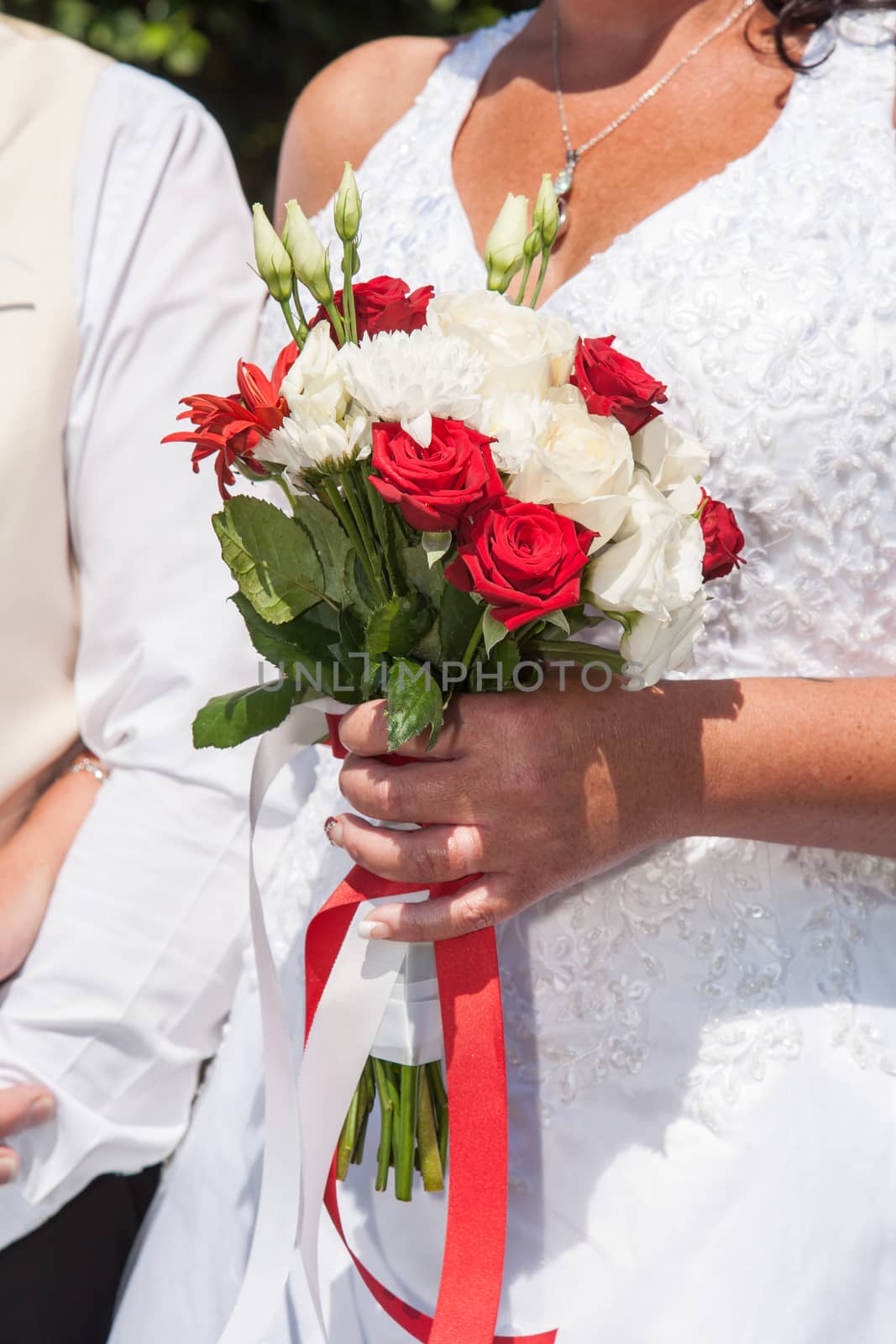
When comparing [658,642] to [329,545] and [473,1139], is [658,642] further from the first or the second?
[473,1139]

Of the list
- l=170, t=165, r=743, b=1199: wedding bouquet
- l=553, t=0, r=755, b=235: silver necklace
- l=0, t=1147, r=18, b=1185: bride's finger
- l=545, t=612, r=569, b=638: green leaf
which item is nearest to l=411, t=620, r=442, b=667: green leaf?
l=170, t=165, r=743, b=1199: wedding bouquet

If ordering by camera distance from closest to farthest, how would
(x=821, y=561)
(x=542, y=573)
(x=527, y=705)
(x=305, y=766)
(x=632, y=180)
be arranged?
(x=542, y=573) < (x=527, y=705) < (x=821, y=561) < (x=632, y=180) < (x=305, y=766)

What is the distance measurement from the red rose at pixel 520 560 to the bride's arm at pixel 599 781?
0.22 meters

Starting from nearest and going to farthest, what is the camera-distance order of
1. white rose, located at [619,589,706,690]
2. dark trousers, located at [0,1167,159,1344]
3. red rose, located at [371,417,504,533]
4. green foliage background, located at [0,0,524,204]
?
red rose, located at [371,417,504,533] → white rose, located at [619,589,706,690] → dark trousers, located at [0,1167,159,1344] → green foliage background, located at [0,0,524,204]

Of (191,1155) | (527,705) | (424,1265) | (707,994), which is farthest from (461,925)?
(191,1155)

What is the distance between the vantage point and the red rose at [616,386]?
3.84ft

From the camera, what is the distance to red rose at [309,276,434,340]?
1.22 m

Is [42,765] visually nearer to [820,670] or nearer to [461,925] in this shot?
[461,925]

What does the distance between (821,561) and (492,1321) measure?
0.91m

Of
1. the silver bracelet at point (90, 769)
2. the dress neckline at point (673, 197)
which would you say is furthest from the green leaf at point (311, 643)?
the silver bracelet at point (90, 769)

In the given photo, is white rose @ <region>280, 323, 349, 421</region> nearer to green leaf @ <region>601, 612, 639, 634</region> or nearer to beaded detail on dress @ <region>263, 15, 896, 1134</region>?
green leaf @ <region>601, 612, 639, 634</region>

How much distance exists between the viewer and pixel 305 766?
180cm

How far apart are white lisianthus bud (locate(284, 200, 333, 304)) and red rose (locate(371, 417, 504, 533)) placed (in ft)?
0.61

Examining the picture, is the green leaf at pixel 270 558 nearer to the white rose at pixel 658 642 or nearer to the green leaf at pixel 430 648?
the green leaf at pixel 430 648
